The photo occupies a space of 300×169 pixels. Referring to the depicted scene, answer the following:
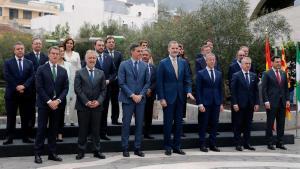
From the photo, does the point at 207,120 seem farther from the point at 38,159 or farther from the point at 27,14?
the point at 27,14

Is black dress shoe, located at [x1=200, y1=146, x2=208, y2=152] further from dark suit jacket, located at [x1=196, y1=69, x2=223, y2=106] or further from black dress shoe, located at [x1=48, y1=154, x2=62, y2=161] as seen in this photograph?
black dress shoe, located at [x1=48, y1=154, x2=62, y2=161]

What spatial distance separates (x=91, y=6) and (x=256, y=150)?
2637 inches

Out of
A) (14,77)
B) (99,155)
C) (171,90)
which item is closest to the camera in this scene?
(99,155)

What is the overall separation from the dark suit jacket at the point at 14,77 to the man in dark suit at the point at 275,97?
16.3 ft

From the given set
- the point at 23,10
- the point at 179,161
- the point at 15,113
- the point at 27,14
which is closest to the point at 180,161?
the point at 179,161

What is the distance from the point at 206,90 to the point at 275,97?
1674mm

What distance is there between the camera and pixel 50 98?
7.79m

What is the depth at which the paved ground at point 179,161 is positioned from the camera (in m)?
7.49

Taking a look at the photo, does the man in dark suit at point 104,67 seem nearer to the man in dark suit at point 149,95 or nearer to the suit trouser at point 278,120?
the man in dark suit at point 149,95

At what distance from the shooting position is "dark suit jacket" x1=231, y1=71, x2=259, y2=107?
9.29m

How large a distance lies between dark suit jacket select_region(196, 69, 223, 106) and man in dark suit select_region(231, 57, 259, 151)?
0.50m

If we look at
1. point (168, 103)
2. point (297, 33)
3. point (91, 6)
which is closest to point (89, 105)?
point (168, 103)

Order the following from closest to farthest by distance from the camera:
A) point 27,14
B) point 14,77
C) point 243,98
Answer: point 14,77
point 243,98
point 27,14

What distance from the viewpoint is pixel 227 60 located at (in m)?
16.6
